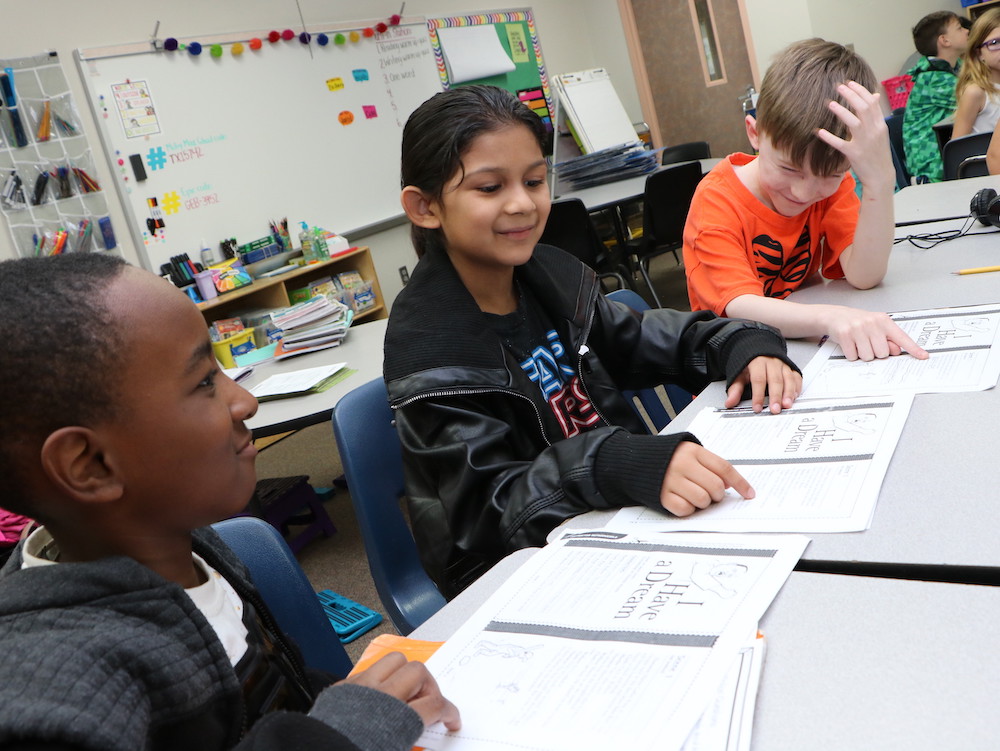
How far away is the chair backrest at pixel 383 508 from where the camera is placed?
52.3 inches

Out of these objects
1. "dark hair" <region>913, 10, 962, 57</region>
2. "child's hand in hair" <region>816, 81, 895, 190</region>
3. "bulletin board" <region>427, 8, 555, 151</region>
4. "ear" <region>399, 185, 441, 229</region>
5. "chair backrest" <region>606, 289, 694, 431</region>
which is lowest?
"chair backrest" <region>606, 289, 694, 431</region>

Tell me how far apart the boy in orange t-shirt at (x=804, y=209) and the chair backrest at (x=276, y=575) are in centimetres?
84


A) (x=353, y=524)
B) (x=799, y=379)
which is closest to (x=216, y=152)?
(x=353, y=524)

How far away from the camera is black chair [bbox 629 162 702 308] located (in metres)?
4.09

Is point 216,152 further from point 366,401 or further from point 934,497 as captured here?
point 934,497

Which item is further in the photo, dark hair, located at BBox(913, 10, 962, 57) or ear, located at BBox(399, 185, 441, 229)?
dark hair, located at BBox(913, 10, 962, 57)

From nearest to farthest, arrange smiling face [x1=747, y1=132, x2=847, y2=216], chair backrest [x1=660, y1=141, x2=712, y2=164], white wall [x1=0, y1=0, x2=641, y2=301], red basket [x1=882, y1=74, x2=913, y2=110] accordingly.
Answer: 1. smiling face [x1=747, y1=132, x2=847, y2=216]
2. white wall [x1=0, y1=0, x2=641, y2=301]
3. chair backrest [x1=660, y1=141, x2=712, y2=164]
4. red basket [x1=882, y1=74, x2=913, y2=110]

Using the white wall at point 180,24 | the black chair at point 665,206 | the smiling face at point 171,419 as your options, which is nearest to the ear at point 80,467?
the smiling face at point 171,419

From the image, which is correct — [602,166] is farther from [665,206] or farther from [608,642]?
[608,642]

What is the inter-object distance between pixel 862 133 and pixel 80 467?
1.30 metres

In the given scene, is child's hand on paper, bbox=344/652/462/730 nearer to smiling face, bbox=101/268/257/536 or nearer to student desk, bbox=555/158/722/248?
smiling face, bbox=101/268/257/536

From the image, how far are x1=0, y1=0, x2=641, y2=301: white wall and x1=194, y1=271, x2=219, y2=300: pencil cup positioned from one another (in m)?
0.38

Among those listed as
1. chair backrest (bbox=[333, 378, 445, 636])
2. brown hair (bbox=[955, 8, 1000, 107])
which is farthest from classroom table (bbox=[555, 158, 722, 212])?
chair backrest (bbox=[333, 378, 445, 636])

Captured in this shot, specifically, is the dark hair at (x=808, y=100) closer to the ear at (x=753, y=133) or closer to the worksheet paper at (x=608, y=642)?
the ear at (x=753, y=133)
